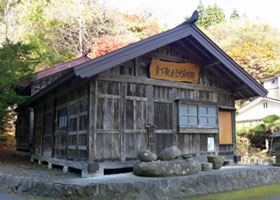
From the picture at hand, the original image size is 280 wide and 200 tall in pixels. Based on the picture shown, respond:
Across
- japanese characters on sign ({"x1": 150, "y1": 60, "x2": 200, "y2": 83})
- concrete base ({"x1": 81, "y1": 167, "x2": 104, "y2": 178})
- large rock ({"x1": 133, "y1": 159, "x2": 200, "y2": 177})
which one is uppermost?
japanese characters on sign ({"x1": 150, "y1": 60, "x2": 200, "y2": 83})

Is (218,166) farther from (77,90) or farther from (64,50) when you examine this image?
(64,50)

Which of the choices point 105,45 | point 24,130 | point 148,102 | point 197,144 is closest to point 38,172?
point 148,102

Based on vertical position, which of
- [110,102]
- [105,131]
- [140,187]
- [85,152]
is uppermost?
[110,102]

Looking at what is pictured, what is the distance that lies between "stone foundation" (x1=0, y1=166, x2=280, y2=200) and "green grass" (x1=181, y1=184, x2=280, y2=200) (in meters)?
0.24

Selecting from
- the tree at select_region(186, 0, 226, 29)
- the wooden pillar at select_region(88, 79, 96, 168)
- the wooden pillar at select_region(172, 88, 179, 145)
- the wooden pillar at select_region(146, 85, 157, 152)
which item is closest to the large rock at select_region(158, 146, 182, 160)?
the wooden pillar at select_region(146, 85, 157, 152)

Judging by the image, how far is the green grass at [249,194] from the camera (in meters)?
7.34

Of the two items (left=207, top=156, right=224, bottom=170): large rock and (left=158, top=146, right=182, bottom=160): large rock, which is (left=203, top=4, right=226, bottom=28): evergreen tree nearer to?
(left=207, top=156, right=224, bottom=170): large rock

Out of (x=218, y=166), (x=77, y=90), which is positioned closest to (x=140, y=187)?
(x=218, y=166)

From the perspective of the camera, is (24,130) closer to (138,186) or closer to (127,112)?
(127,112)

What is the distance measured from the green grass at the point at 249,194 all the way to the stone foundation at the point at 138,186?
0.24 metres

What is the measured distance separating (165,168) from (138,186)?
1420mm

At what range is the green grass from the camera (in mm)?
7340

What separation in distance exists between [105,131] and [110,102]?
1006 mm

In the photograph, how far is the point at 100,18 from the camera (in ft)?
108
